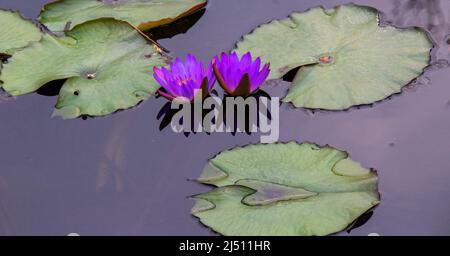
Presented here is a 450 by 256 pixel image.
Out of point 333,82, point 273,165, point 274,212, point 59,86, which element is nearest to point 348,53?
point 333,82

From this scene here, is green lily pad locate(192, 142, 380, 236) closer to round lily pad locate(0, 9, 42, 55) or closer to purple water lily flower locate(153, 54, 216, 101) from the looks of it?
purple water lily flower locate(153, 54, 216, 101)

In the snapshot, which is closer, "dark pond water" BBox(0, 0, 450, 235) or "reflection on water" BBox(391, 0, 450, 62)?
"dark pond water" BBox(0, 0, 450, 235)

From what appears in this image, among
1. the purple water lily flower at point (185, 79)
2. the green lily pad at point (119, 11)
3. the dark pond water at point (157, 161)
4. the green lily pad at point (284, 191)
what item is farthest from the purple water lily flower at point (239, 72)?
the green lily pad at point (119, 11)

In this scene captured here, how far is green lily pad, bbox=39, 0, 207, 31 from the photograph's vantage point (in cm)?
262

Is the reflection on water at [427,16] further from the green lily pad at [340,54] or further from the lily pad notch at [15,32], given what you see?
the lily pad notch at [15,32]

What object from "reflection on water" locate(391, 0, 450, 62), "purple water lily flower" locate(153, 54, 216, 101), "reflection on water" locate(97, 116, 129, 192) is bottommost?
"reflection on water" locate(97, 116, 129, 192)

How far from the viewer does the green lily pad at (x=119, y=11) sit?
2.62 meters

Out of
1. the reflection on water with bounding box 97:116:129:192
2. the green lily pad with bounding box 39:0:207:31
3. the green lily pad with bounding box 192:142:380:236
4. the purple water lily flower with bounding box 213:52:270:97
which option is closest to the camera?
the green lily pad with bounding box 192:142:380:236

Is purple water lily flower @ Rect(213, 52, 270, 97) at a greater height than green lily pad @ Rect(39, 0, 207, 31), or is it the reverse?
green lily pad @ Rect(39, 0, 207, 31)

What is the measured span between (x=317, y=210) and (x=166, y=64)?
2.77 ft

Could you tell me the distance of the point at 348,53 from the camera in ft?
7.92

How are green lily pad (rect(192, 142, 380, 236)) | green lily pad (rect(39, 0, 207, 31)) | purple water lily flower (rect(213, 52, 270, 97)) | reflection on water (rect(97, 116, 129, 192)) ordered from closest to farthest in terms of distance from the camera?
green lily pad (rect(192, 142, 380, 236)), reflection on water (rect(97, 116, 129, 192)), purple water lily flower (rect(213, 52, 270, 97)), green lily pad (rect(39, 0, 207, 31))

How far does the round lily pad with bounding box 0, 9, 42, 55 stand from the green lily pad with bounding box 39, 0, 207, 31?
70 mm

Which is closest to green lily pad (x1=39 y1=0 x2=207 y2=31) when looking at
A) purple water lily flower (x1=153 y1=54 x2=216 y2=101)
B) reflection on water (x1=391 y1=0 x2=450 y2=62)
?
purple water lily flower (x1=153 y1=54 x2=216 y2=101)
